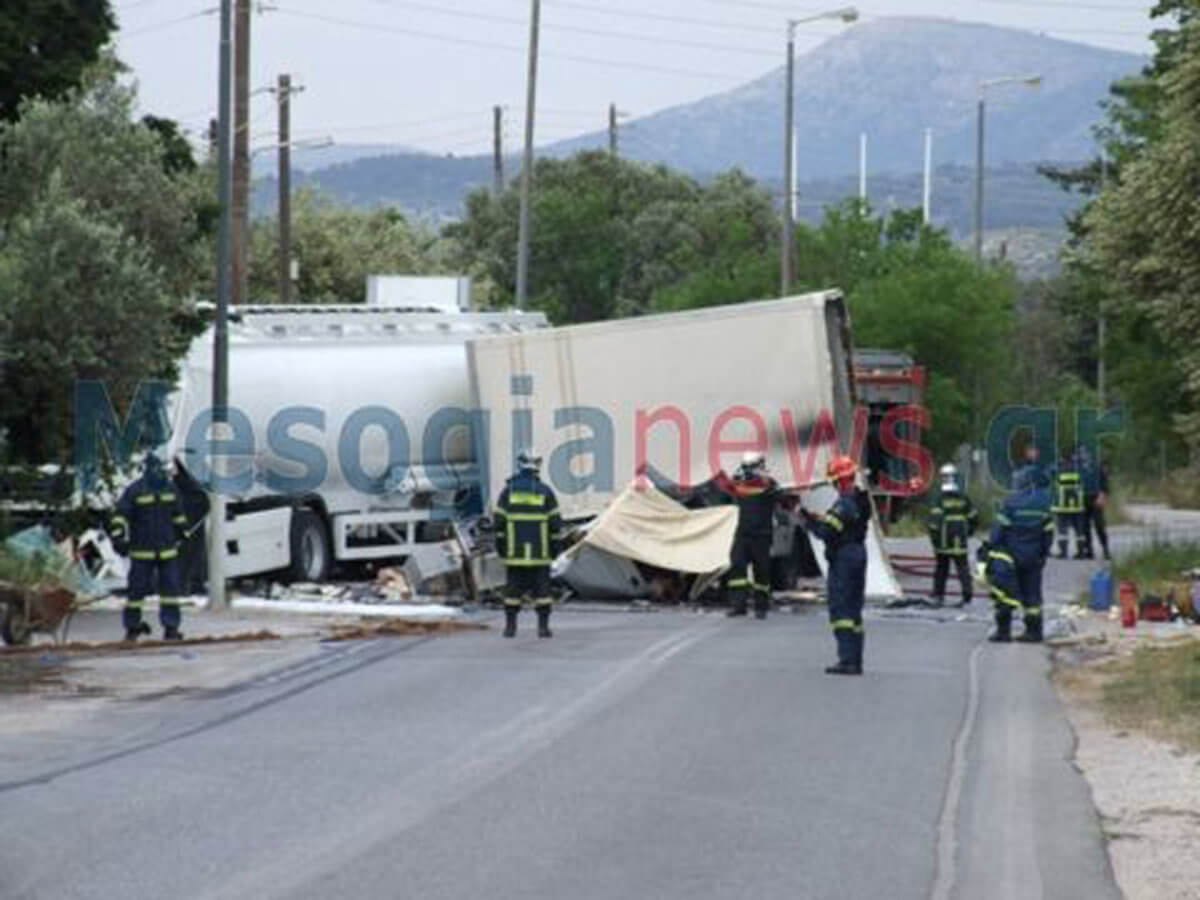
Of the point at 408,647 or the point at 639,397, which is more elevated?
the point at 639,397

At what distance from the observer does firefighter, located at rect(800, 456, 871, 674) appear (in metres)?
20.9

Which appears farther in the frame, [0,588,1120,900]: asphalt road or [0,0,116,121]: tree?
[0,0,116,121]: tree

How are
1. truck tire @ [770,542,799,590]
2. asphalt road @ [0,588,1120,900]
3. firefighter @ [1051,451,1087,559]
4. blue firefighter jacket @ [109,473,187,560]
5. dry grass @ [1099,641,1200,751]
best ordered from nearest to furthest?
asphalt road @ [0,588,1120,900] < dry grass @ [1099,641,1200,751] < blue firefighter jacket @ [109,473,187,560] < truck tire @ [770,542,799,590] < firefighter @ [1051,451,1087,559]

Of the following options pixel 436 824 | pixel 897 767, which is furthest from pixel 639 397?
pixel 436 824

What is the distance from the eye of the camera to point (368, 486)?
108ft

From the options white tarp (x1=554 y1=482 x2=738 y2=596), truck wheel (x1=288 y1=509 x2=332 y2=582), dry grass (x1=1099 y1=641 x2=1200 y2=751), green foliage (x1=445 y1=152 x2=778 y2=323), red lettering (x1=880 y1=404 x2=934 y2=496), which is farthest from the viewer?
green foliage (x1=445 y1=152 x2=778 y2=323)

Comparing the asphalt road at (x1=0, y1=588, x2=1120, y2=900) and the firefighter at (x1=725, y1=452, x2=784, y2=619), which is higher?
the firefighter at (x1=725, y1=452, x2=784, y2=619)

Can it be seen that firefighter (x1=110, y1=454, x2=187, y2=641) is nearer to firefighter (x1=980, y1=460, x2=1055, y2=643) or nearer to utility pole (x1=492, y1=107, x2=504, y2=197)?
firefighter (x1=980, y1=460, x2=1055, y2=643)

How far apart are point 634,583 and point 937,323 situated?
89.1ft

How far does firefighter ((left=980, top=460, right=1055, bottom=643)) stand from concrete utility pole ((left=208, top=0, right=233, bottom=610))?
27.0ft

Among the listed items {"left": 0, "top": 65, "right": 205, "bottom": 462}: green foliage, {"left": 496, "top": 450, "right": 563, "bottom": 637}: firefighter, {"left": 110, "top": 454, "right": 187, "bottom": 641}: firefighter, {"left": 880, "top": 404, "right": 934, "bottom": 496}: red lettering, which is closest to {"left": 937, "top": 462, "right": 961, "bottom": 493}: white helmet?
{"left": 496, "top": 450, "right": 563, "bottom": 637}: firefighter

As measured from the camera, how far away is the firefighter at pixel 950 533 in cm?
3048

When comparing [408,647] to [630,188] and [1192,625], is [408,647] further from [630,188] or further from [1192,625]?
[630,188]

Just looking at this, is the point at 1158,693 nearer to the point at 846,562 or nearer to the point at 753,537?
the point at 846,562
